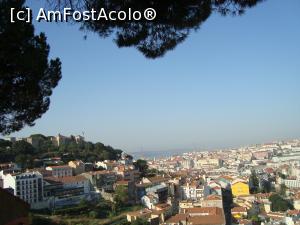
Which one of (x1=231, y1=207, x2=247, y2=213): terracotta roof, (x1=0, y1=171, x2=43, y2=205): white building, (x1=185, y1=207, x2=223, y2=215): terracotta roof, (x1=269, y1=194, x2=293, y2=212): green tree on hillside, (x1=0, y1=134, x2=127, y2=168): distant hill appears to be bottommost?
(x1=269, y1=194, x2=293, y2=212): green tree on hillside

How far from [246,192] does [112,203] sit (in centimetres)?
1706

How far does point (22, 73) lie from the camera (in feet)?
18.7

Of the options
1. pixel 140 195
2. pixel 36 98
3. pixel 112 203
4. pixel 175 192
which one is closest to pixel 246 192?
pixel 175 192

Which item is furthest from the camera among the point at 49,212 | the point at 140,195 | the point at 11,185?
the point at 140,195

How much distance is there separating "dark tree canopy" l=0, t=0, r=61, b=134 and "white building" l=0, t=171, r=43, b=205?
23.8 m

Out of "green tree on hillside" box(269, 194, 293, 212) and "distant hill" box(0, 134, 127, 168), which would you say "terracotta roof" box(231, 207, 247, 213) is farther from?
"distant hill" box(0, 134, 127, 168)

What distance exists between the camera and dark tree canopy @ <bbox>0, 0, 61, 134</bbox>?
524cm

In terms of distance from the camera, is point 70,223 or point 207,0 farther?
point 70,223

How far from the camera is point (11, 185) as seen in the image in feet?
97.3

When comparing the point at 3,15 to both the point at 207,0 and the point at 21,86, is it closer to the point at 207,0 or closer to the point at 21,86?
the point at 21,86

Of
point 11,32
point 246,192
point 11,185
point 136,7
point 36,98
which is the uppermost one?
point 136,7

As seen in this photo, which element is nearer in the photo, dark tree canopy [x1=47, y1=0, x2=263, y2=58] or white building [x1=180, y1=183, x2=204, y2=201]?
dark tree canopy [x1=47, y1=0, x2=263, y2=58]

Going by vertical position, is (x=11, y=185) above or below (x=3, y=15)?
below

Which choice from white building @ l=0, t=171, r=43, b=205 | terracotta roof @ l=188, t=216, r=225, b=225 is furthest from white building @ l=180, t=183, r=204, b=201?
white building @ l=0, t=171, r=43, b=205
